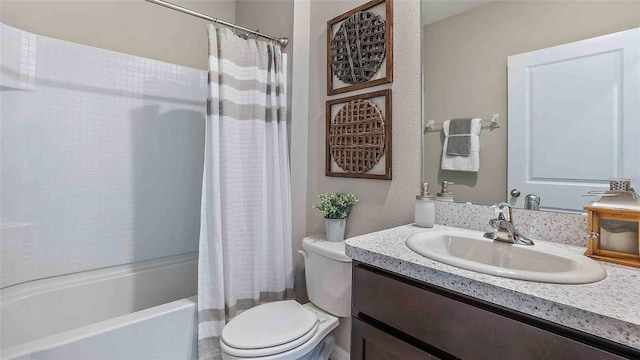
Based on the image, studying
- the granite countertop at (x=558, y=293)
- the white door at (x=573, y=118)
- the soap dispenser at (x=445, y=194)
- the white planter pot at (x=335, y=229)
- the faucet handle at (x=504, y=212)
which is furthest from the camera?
the white planter pot at (x=335, y=229)

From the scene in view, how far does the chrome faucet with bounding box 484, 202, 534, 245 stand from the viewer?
945 mm

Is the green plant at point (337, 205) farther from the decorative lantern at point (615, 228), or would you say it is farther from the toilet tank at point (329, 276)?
Answer: the decorative lantern at point (615, 228)

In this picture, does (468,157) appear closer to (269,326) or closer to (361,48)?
(361,48)

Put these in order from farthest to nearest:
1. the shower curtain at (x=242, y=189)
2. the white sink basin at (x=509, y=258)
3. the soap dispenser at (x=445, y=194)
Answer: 1. the shower curtain at (x=242, y=189)
2. the soap dispenser at (x=445, y=194)
3. the white sink basin at (x=509, y=258)

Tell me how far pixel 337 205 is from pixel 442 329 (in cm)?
91

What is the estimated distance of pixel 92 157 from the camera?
1.71m

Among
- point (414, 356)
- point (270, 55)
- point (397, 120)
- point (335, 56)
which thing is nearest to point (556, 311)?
point (414, 356)

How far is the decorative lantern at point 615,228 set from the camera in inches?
30.5

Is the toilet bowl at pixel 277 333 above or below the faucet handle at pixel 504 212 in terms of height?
below

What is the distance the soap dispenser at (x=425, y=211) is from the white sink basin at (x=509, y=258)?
0.12 m

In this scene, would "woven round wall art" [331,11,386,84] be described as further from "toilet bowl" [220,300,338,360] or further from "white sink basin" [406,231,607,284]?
"toilet bowl" [220,300,338,360]

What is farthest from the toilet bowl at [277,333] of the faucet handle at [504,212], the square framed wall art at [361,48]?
the square framed wall art at [361,48]

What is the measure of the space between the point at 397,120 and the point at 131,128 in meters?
1.65

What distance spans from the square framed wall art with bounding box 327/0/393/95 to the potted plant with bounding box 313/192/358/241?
62 centimetres
